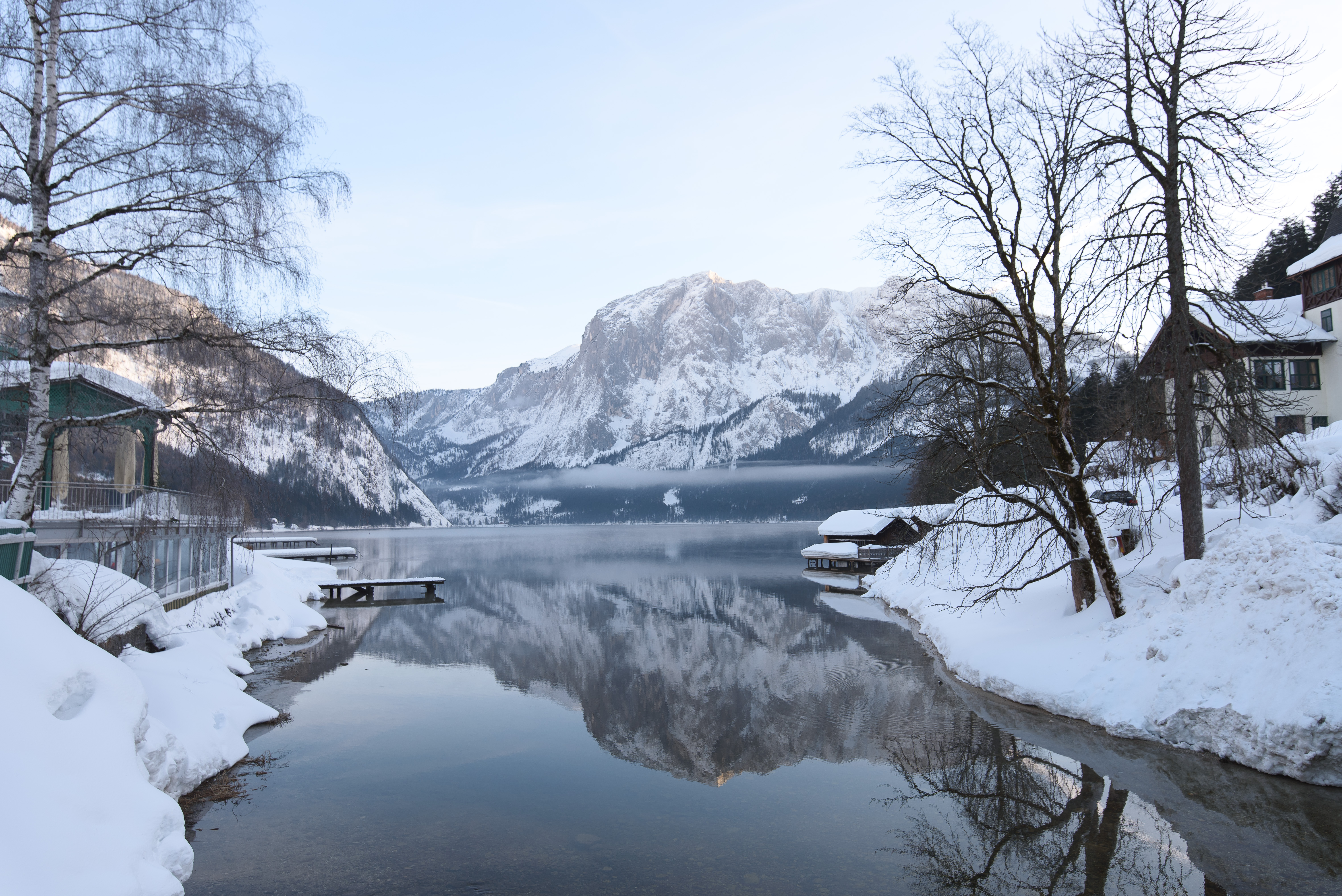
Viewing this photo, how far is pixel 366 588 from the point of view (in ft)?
117

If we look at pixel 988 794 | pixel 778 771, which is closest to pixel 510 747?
pixel 778 771

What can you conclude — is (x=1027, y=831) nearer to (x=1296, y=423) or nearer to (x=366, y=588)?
(x=1296, y=423)

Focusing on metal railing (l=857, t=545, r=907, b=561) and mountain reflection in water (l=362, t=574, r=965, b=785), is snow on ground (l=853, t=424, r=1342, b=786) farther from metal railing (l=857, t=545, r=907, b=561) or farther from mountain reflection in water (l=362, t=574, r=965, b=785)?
metal railing (l=857, t=545, r=907, b=561)

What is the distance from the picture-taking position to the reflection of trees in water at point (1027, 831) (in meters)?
7.02

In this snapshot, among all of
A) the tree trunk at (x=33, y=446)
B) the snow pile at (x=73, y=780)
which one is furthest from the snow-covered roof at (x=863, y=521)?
the snow pile at (x=73, y=780)

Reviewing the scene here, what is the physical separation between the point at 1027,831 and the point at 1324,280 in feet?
117

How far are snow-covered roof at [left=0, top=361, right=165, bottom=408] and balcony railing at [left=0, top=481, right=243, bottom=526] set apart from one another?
1.88 metres

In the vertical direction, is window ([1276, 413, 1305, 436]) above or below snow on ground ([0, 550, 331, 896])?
above

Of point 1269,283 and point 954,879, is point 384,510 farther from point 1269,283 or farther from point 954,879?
point 954,879

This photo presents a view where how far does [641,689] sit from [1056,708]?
26.8 ft

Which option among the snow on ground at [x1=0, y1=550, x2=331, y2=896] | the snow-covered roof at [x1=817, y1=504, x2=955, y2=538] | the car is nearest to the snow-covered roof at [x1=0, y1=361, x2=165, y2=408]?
the snow on ground at [x1=0, y1=550, x2=331, y2=896]

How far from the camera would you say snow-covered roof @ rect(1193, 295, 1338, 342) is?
1231cm

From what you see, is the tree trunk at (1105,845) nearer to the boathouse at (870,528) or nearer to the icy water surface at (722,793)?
the icy water surface at (722,793)

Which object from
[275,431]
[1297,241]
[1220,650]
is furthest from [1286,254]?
[275,431]
